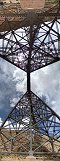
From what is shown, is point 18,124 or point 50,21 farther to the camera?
point 18,124

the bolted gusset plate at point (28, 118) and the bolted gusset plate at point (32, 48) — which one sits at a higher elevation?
the bolted gusset plate at point (32, 48)

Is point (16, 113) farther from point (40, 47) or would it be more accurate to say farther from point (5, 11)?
point (5, 11)

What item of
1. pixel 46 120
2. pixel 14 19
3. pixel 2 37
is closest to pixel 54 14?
pixel 14 19

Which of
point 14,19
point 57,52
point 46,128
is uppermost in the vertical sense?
point 14,19

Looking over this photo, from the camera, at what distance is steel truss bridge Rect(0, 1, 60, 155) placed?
1887 cm

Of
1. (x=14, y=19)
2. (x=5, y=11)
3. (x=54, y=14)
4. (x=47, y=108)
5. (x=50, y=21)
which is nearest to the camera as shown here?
(x=5, y=11)

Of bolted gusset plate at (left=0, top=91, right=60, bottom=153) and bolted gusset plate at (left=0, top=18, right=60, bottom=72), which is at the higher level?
bolted gusset plate at (left=0, top=18, right=60, bottom=72)

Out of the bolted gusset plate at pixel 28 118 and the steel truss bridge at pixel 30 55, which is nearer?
the steel truss bridge at pixel 30 55

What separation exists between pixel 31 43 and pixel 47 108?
8.08 m

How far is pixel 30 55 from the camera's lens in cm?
2462

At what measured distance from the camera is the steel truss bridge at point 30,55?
1887 cm

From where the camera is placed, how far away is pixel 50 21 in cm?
2233

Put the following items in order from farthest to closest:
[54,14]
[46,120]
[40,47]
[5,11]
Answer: [46,120] → [40,47] → [54,14] → [5,11]

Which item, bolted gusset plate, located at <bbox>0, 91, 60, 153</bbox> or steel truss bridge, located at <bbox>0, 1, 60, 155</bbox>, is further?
bolted gusset plate, located at <bbox>0, 91, 60, 153</bbox>
